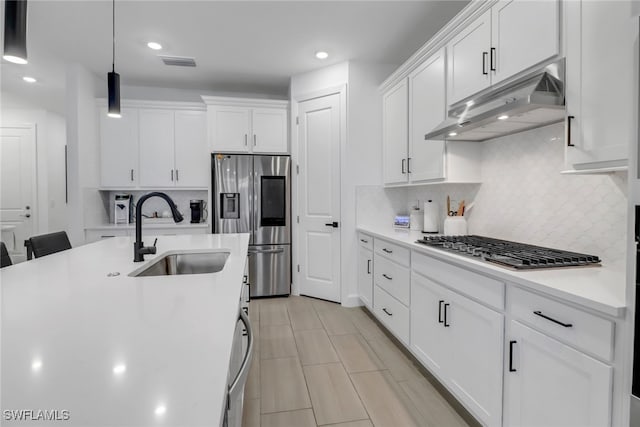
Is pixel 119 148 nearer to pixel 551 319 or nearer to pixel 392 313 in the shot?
pixel 392 313

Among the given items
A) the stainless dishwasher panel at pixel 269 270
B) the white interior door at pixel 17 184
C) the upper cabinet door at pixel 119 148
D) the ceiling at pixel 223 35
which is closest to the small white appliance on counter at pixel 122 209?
the upper cabinet door at pixel 119 148

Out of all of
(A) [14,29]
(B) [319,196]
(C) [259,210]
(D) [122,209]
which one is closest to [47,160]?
(D) [122,209]

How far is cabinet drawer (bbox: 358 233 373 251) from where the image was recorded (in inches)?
127

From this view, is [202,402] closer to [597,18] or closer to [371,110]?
[597,18]

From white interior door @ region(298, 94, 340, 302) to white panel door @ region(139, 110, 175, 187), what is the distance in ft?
5.74

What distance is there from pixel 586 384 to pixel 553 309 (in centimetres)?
25

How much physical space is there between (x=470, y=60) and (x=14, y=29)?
232cm

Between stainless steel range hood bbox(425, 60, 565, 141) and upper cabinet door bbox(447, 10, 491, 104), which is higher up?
Result: upper cabinet door bbox(447, 10, 491, 104)

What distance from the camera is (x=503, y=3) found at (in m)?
1.79

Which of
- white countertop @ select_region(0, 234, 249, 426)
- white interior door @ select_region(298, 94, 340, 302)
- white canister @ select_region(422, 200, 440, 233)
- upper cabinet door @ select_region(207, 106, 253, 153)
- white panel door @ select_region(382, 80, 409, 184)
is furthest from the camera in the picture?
upper cabinet door @ select_region(207, 106, 253, 153)

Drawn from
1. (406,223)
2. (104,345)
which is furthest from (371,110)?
(104,345)

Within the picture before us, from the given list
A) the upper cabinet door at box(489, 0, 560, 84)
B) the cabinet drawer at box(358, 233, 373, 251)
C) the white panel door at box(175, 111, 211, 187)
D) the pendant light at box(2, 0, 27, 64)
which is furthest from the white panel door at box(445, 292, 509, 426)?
the white panel door at box(175, 111, 211, 187)

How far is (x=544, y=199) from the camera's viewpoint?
6.23ft

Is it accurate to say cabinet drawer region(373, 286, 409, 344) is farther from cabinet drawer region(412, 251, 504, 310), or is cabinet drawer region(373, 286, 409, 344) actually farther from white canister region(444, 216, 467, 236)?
white canister region(444, 216, 467, 236)
